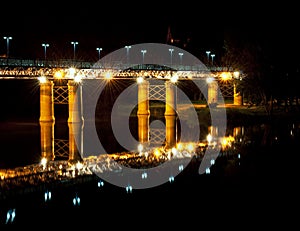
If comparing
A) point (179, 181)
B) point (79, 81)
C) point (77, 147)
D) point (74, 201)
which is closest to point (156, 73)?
point (79, 81)

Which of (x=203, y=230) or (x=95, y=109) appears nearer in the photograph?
(x=203, y=230)

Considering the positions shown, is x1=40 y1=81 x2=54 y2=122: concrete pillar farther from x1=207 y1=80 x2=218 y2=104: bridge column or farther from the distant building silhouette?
the distant building silhouette

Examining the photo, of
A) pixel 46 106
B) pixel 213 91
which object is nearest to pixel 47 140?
pixel 46 106

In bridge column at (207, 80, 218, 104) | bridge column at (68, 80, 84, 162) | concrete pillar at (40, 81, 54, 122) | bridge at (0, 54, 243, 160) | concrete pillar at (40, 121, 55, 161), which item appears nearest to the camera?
concrete pillar at (40, 121, 55, 161)

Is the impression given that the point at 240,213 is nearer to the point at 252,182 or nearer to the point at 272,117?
the point at 252,182

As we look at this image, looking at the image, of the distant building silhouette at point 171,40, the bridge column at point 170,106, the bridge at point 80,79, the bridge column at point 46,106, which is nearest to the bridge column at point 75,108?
the bridge at point 80,79

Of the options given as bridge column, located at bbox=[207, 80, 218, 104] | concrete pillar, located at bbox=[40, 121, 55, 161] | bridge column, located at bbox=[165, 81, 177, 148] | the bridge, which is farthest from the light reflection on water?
bridge column, located at bbox=[207, 80, 218, 104]

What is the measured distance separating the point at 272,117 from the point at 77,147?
1194 inches

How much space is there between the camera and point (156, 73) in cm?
7362

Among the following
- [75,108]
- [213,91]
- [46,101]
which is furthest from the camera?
[213,91]

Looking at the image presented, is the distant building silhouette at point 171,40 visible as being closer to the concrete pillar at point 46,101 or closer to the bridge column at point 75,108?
the bridge column at point 75,108

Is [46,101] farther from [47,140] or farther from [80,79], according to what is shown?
[47,140]

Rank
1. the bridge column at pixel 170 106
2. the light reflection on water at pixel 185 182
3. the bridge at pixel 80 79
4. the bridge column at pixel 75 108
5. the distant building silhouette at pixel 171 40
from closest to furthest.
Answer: the light reflection on water at pixel 185 182 < the bridge at pixel 80 79 < the bridge column at pixel 75 108 < the bridge column at pixel 170 106 < the distant building silhouette at pixel 171 40

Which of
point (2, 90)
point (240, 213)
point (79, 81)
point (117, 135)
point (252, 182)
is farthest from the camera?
point (2, 90)
